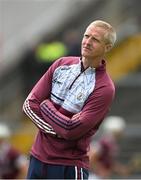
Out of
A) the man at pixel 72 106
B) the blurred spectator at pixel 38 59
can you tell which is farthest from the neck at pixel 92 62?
the blurred spectator at pixel 38 59

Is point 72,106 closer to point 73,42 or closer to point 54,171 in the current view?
point 54,171

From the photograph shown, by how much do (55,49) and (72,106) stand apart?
8.79m

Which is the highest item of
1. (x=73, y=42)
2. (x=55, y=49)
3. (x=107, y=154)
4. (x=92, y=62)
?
(x=92, y=62)

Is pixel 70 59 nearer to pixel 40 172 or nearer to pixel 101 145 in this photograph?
pixel 40 172

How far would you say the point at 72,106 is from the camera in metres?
5.79

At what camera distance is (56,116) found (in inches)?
226

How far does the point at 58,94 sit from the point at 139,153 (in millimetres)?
7820

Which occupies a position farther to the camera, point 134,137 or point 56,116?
point 134,137

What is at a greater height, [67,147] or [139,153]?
[67,147]

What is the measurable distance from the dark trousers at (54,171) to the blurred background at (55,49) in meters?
7.43

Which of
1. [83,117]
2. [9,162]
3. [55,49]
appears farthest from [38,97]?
[55,49]

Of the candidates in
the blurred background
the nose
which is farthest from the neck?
the blurred background

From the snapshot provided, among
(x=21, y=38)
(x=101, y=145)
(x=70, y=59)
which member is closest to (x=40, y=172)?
(x=70, y=59)

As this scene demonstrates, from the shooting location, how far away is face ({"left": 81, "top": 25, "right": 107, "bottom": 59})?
5.68 m
